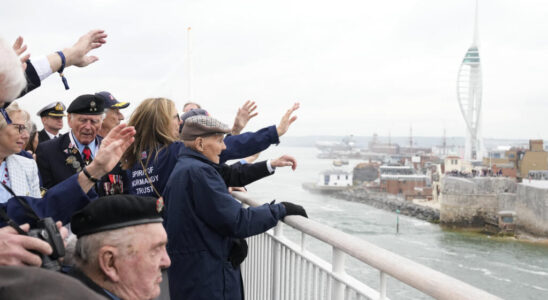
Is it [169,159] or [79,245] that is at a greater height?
[169,159]

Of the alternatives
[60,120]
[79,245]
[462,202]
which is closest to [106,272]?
[79,245]

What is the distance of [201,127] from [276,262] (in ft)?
2.57

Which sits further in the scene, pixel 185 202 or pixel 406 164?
pixel 406 164

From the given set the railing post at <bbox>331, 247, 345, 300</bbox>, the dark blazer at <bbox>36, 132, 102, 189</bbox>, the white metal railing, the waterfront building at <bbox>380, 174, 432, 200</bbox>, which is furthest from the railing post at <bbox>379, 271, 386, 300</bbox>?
the waterfront building at <bbox>380, 174, 432, 200</bbox>

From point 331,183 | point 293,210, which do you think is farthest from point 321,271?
point 331,183

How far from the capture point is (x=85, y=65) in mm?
2055

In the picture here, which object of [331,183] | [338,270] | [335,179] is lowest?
[331,183]

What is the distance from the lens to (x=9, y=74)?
118 centimetres

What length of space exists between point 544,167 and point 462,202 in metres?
13.1

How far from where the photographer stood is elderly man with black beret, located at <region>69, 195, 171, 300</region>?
1218 mm

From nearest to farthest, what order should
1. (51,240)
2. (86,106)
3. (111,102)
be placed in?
(51,240)
(86,106)
(111,102)

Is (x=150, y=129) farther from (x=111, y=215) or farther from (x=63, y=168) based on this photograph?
(x=111, y=215)

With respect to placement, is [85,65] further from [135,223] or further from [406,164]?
[406,164]

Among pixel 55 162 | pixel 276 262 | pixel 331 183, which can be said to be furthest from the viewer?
A: pixel 331 183
